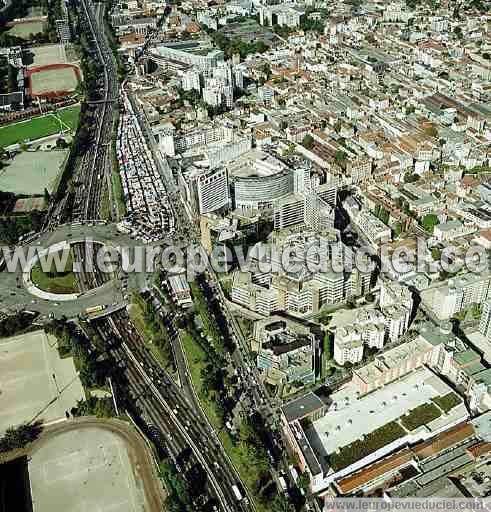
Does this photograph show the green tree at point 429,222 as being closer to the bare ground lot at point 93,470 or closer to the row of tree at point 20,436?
the bare ground lot at point 93,470

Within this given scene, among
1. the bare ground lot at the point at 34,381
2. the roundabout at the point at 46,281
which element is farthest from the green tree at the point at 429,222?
the bare ground lot at the point at 34,381

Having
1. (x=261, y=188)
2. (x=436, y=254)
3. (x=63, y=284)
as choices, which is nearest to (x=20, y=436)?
(x=63, y=284)

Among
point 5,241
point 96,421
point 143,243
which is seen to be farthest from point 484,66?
point 96,421

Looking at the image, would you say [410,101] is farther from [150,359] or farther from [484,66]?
[150,359]

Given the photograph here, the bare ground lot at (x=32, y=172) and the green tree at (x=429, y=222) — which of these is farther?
the bare ground lot at (x=32, y=172)

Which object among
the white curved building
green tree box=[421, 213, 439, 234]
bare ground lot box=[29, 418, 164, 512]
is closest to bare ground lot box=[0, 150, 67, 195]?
the white curved building

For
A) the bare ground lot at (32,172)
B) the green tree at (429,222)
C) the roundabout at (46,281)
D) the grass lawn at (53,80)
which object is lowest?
the roundabout at (46,281)
